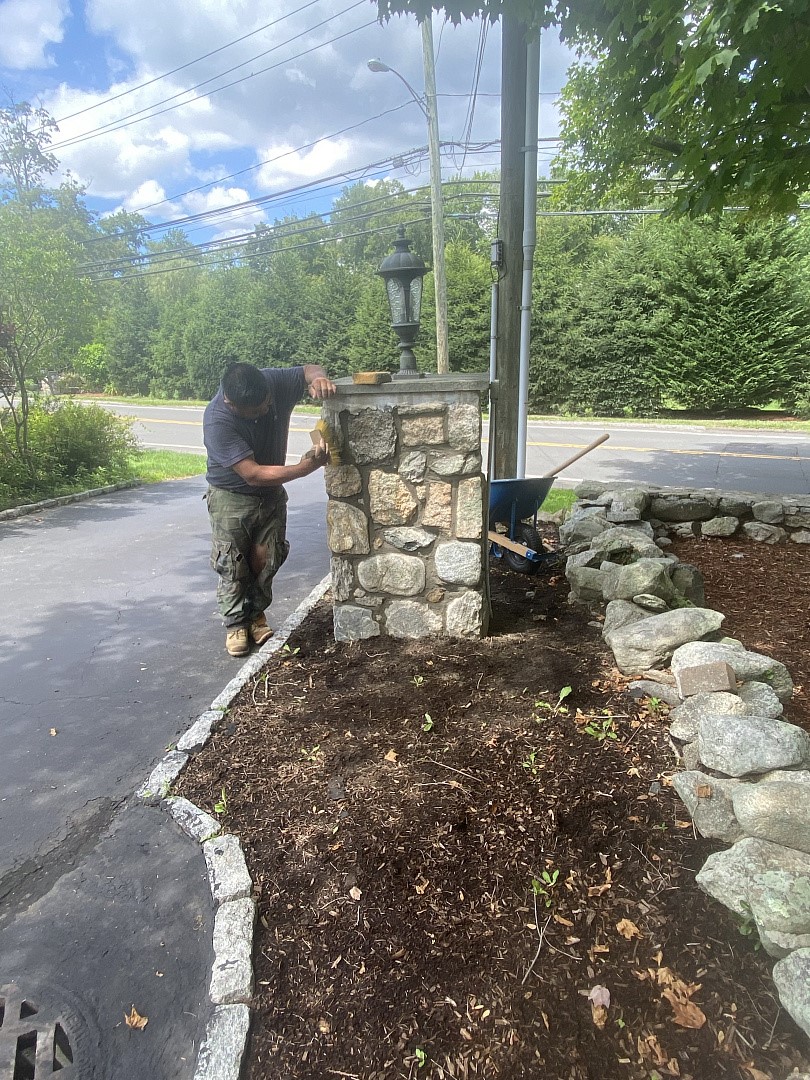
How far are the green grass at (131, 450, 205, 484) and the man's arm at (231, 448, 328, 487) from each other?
8018mm

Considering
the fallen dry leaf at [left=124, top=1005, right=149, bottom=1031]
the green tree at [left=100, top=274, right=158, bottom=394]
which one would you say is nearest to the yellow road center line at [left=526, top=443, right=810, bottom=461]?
the fallen dry leaf at [left=124, top=1005, right=149, bottom=1031]

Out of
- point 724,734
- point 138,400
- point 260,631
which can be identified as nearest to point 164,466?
point 260,631

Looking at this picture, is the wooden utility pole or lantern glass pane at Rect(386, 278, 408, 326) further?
the wooden utility pole

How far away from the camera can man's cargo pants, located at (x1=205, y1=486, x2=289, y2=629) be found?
3.58 m

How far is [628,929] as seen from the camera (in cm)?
168

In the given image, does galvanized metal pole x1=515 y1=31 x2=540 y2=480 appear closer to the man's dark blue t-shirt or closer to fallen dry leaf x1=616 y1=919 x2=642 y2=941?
the man's dark blue t-shirt

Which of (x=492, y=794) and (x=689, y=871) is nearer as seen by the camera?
(x=689, y=871)

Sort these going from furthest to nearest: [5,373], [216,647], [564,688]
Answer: [5,373], [216,647], [564,688]

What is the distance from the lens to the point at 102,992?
171cm

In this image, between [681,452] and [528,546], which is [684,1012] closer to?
[528,546]

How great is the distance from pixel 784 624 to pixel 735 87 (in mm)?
2839

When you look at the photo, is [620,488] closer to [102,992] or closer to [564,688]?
[564,688]

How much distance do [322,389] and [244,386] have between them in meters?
0.44

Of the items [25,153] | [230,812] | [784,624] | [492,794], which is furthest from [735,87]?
[25,153]
